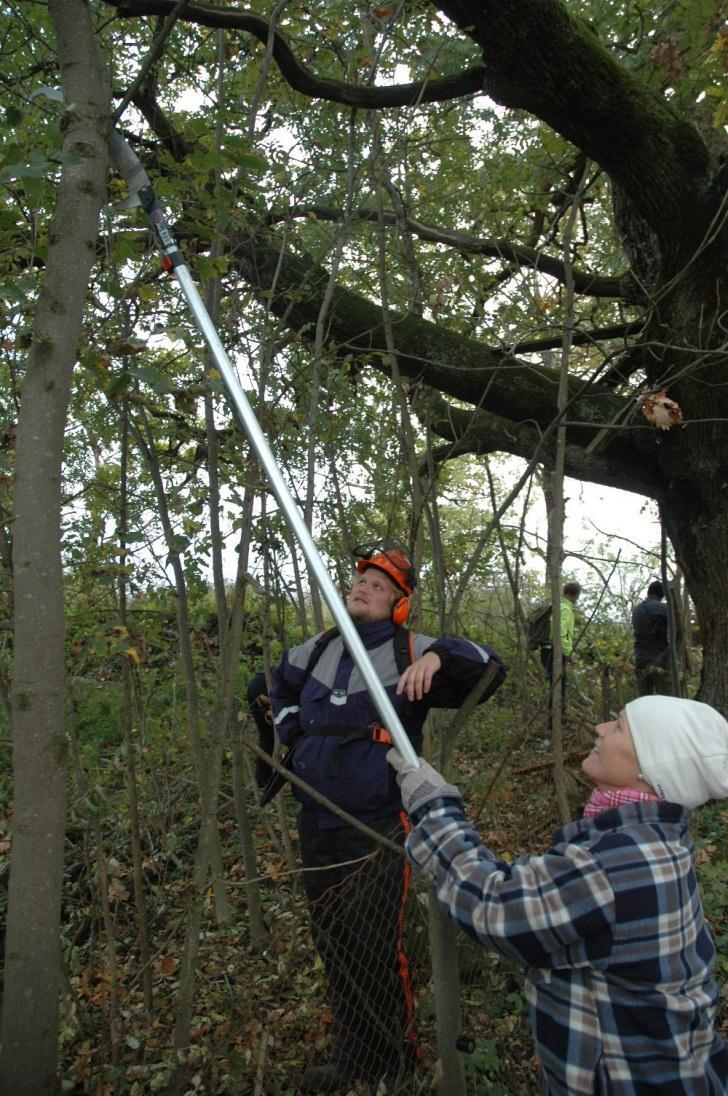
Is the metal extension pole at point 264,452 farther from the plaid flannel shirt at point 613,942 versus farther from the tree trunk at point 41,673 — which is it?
the plaid flannel shirt at point 613,942

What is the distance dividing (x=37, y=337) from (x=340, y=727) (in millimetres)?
1572

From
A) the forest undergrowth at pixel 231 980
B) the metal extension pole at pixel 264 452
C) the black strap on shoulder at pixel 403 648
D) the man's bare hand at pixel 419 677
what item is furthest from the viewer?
the black strap on shoulder at pixel 403 648

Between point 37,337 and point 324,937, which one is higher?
point 37,337

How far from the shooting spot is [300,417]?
4.14 metres

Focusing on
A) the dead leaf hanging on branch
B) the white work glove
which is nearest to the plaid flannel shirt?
the white work glove

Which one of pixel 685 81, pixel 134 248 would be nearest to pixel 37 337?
pixel 134 248

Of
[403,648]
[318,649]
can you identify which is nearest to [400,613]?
[403,648]

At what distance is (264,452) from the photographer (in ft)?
6.08

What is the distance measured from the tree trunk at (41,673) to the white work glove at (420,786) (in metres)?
0.81

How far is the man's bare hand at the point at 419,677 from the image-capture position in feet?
7.97

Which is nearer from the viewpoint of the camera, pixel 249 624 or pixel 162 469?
pixel 162 469

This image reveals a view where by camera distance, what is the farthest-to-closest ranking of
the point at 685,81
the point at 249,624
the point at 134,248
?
1. the point at 685,81
2. the point at 249,624
3. the point at 134,248

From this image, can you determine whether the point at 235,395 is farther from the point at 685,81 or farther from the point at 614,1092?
the point at 685,81

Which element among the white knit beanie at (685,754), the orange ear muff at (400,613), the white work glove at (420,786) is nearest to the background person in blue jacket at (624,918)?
the white knit beanie at (685,754)
